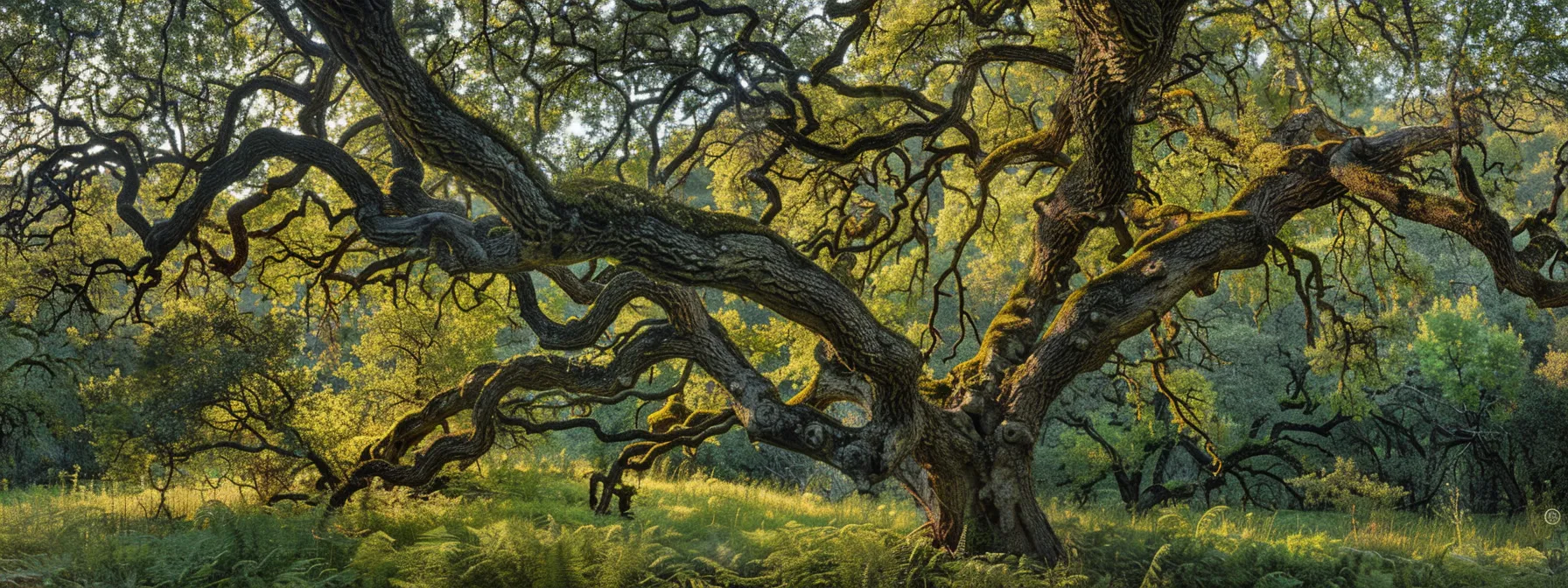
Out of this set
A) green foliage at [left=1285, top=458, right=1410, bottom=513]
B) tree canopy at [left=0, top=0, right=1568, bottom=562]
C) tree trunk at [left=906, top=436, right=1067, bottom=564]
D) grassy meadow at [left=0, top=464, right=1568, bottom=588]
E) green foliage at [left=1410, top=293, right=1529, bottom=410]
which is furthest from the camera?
green foliage at [left=1410, top=293, right=1529, bottom=410]

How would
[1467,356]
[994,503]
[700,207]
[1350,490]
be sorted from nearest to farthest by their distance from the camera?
[994,503], [700,207], [1350,490], [1467,356]

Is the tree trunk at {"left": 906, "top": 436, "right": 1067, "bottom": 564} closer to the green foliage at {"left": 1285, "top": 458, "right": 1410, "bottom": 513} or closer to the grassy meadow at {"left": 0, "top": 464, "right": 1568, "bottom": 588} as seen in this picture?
the grassy meadow at {"left": 0, "top": 464, "right": 1568, "bottom": 588}

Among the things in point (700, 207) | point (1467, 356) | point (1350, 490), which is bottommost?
point (1350, 490)

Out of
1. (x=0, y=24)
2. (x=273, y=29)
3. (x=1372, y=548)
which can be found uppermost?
(x=273, y=29)

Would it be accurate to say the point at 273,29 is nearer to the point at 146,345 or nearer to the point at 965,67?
the point at 146,345

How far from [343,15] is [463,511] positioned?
214 inches

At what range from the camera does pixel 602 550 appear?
24.7ft

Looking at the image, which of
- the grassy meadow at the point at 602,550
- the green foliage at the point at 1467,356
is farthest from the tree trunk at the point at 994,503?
the green foliage at the point at 1467,356

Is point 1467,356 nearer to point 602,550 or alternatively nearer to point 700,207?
point 700,207

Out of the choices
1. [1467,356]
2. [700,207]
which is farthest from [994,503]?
[1467,356]

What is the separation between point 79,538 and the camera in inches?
301

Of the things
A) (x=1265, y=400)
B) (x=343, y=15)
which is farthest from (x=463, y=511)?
(x=1265, y=400)

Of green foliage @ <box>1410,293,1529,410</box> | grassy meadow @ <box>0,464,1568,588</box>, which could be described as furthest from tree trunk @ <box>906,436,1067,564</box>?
green foliage @ <box>1410,293,1529,410</box>

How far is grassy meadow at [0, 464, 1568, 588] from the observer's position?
7.04 m
